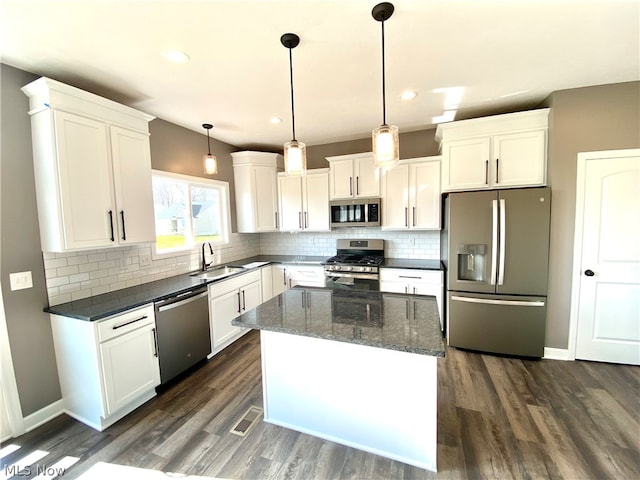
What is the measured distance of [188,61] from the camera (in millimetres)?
1908

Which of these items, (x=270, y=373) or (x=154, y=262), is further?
(x=154, y=262)

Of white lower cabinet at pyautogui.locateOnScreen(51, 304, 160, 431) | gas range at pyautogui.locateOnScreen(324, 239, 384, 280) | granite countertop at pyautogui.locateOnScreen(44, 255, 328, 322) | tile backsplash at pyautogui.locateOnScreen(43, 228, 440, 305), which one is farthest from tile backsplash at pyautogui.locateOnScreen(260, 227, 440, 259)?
white lower cabinet at pyautogui.locateOnScreen(51, 304, 160, 431)

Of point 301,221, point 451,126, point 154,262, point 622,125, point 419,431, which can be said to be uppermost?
point 451,126

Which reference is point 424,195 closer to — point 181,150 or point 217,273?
point 217,273

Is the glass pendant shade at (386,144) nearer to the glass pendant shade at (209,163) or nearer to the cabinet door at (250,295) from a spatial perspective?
the glass pendant shade at (209,163)

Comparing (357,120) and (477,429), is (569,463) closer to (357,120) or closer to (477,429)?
(477,429)

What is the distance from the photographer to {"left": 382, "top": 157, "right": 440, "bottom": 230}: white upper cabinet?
3.40 metres

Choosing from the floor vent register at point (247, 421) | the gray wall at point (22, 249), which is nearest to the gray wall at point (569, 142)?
the floor vent register at point (247, 421)

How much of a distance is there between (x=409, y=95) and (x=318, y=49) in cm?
117

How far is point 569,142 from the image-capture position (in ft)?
8.44

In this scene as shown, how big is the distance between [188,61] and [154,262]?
6.64 ft

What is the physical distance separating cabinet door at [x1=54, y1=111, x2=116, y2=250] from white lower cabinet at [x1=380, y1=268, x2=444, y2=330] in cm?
295

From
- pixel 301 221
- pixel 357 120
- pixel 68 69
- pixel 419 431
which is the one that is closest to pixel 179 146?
pixel 68 69

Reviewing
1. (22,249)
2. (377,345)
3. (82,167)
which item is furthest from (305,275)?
(22,249)
